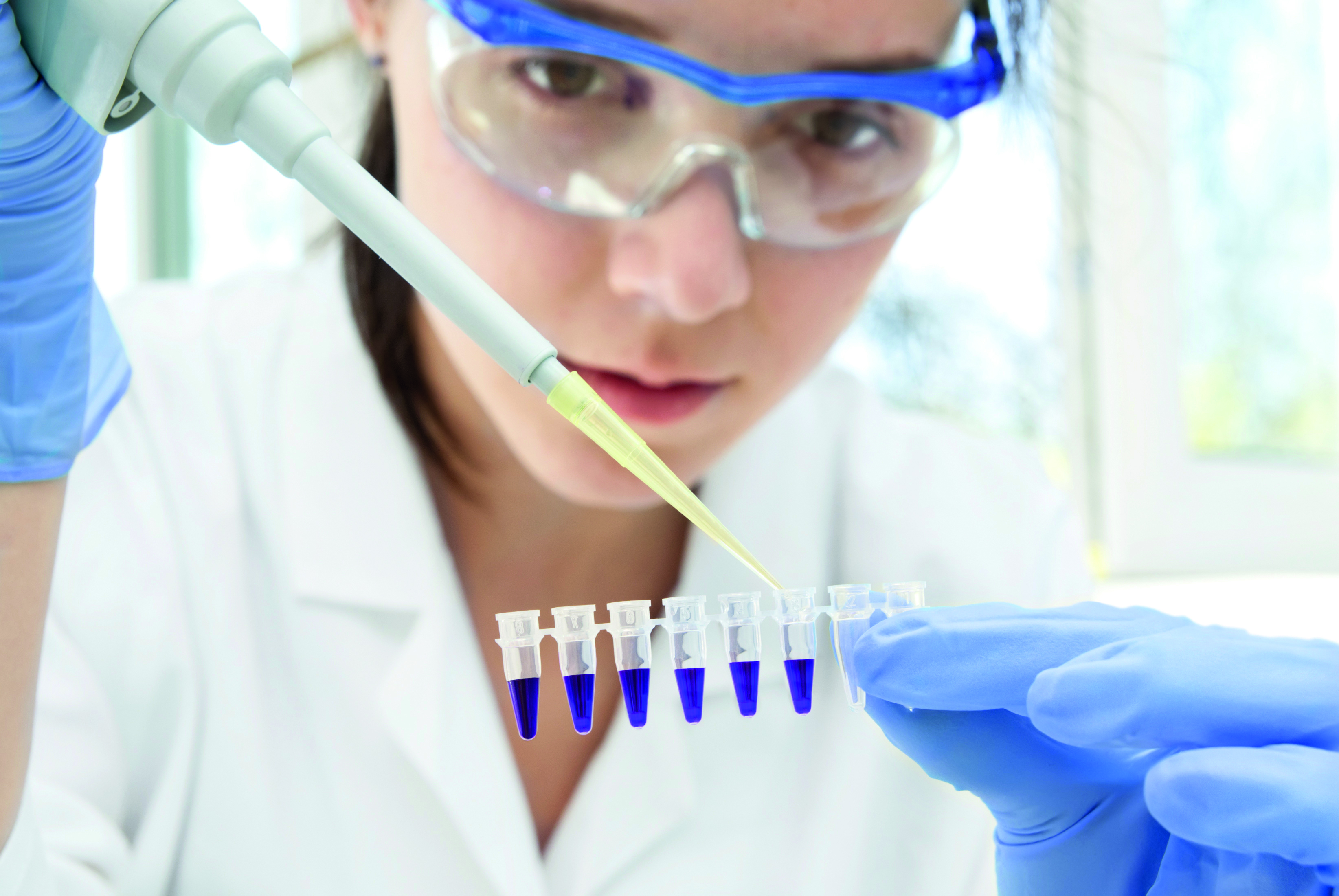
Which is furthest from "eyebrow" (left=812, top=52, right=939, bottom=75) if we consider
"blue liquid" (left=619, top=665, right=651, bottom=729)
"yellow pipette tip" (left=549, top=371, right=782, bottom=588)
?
"blue liquid" (left=619, top=665, right=651, bottom=729)

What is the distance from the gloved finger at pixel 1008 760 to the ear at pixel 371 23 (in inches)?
33.1

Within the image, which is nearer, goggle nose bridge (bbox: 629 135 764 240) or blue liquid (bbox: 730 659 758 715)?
blue liquid (bbox: 730 659 758 715)

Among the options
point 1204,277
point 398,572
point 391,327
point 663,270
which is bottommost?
point 1204,277

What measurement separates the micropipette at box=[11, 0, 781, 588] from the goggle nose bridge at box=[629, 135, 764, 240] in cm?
36

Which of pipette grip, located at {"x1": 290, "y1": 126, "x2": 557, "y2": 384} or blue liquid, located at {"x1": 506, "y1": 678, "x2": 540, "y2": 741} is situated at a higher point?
pipette grip, located at {"x1": 290, "y1": 126, "x2": 557, "y2": 384}

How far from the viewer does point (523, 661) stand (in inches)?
30.5

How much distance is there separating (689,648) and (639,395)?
0.28 m

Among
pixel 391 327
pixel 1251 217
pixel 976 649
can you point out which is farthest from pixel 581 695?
pixel 1251 217

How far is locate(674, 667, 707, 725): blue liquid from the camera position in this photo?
79 cm

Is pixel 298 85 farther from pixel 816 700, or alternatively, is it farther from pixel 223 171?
pixel 816 700

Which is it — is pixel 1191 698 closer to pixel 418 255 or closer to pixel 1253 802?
pixel 1253 802

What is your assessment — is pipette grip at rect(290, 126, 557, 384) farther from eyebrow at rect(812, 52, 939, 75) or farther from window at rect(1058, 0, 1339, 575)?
window at rect(1058, 0, 1339, 575)

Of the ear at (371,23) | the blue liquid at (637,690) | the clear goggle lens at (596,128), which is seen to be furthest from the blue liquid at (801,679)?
the ear at (371,23)

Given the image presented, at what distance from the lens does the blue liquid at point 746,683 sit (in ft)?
2.61
